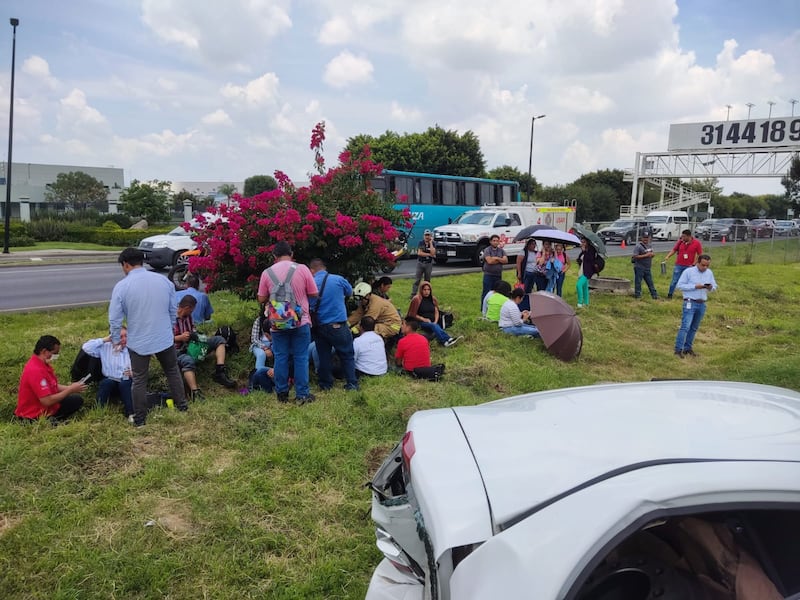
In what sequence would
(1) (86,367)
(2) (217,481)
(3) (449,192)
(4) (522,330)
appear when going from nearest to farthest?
(2) (217,481)
(1) (86,367)
(4) (522,330)
(3) (449,192)

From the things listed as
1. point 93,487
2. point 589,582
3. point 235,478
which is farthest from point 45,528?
point 589,582

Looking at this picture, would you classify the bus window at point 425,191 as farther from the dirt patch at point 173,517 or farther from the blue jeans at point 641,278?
the dirt patch at point 173,517

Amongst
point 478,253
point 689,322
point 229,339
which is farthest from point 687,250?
point 229,339

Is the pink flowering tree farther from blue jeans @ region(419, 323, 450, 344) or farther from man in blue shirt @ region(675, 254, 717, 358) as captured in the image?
man in blue shirt @ region(675, 254, 717, 358)

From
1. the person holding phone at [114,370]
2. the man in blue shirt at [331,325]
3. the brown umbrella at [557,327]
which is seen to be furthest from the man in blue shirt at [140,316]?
the brown umbrella at [557,327]

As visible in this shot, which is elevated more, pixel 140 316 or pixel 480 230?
pixel 480 230

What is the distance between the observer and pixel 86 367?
6.16m

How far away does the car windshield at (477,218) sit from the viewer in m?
19.5

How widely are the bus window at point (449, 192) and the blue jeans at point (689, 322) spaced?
14949 millimetres

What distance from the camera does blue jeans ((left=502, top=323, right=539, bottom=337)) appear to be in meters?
9.17

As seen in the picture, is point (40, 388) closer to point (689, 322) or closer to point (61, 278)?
point (689, 322)

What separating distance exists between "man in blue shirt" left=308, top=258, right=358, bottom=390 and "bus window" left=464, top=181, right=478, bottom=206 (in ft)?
61.3

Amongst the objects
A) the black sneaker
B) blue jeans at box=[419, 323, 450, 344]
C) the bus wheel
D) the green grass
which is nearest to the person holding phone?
the green grass

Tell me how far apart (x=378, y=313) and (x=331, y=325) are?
1640 mm
